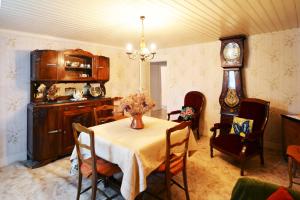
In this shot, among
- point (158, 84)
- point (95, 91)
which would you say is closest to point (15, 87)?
point (95, 91)

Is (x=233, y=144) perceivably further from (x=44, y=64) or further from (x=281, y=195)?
(x=44, y=64)

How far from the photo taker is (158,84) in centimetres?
727

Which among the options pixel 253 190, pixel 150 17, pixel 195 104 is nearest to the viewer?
pixel 253 190

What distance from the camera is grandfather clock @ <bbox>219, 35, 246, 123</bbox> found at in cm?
359

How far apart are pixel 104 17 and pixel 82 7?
37cm

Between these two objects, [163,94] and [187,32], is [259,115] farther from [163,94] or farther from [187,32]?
[163,94]

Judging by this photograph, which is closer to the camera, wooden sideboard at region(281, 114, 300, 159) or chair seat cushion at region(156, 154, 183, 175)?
chair seat cushion at region(156, 154, 183, 175)

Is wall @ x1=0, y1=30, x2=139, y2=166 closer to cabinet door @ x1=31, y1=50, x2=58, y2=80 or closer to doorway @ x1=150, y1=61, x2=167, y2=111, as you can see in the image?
cabinet door @ x1=31, y1=50, x2=58, y2=80

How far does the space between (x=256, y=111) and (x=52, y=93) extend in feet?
11.8

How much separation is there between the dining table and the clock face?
2.11 meters

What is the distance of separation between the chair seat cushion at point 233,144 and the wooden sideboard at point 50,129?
2458 mm

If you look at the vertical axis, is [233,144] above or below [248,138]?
below

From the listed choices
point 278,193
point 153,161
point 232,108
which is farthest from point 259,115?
point 278,193

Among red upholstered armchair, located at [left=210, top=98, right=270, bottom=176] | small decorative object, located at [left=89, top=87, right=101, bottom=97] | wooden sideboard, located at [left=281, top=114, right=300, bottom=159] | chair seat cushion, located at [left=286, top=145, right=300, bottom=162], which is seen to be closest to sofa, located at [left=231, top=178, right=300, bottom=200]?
chair seat cushion, located at [left=286, top=145, right=300, bottom=162]
